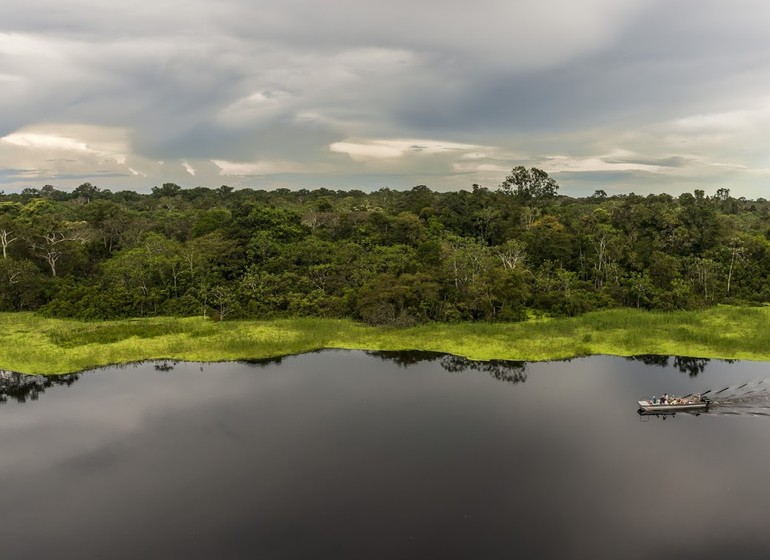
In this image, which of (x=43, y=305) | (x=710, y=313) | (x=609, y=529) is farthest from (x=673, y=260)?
(x=43, y=305)

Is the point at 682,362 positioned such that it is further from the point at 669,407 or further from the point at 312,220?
the point at 312,220

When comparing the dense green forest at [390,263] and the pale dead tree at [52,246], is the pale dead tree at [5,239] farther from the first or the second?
the pale dead tree at [52,246]

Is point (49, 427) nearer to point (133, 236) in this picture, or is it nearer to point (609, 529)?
point (609, 529)

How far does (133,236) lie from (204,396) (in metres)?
44.9

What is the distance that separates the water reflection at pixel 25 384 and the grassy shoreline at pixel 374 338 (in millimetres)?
743

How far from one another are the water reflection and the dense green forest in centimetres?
1358

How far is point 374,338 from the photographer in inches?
1555

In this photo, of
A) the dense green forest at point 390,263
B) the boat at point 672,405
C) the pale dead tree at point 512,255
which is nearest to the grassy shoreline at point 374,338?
the dense green forest at point 390,263

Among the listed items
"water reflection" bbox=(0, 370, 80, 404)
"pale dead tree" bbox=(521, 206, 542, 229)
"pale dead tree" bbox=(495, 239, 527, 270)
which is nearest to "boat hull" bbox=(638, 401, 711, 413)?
"pale dead tree" bbox=(495, 239, 527, 270)

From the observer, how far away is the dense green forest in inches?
1804

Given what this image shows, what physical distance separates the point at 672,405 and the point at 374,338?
21.1 m

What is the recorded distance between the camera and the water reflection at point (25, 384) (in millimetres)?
29594

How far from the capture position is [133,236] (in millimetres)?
65438

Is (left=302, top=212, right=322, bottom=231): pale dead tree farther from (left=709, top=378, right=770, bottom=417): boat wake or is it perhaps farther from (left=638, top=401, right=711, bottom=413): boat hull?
(left=709, top=378, right=770, bottom=417): boat wake
